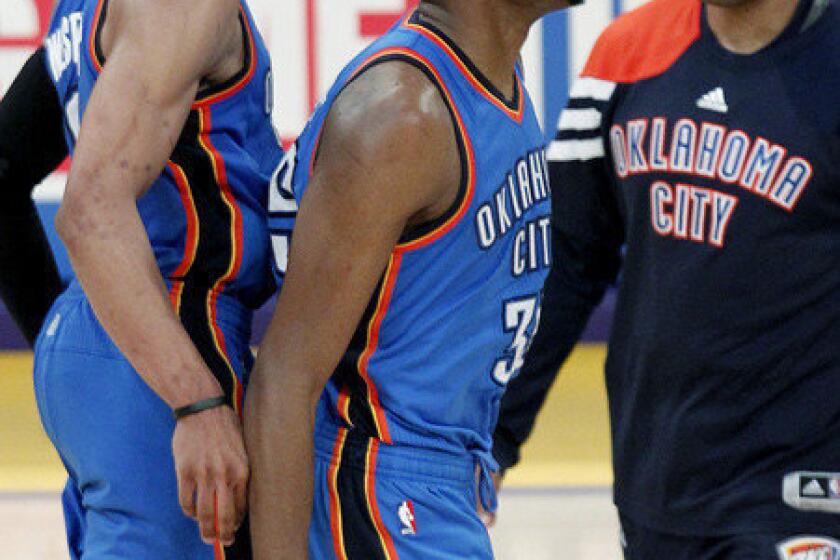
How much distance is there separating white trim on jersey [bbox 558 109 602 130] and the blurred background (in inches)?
87.2

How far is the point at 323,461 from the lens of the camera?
8.23 feet

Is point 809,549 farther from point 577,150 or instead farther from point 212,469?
point 212,469

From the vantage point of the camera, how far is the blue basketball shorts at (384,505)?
2.46m

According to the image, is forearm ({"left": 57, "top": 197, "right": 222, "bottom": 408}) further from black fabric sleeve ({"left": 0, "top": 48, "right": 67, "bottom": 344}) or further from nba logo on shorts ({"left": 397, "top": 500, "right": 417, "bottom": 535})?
black fabric sleeve ({"left": 0, "top": 48, "right": 67, "bottom": 344})

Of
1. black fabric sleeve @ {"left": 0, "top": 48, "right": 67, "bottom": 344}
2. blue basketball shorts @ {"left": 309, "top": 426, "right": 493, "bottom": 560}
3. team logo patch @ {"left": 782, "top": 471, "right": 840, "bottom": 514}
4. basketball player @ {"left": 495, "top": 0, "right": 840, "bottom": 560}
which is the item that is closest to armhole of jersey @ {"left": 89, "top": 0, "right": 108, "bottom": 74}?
black fabric sleeve @ {"left": 0, "top": 48, "right": 67, "bottom": 344}

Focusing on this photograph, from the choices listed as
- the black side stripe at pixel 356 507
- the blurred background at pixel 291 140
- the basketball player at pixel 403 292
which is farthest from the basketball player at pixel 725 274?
the blurred background at pixel 291 140

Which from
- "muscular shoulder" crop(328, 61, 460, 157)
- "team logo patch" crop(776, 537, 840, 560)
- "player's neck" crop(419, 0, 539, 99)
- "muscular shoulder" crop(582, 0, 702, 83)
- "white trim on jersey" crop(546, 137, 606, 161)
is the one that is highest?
"player's neck" crop(419, 0, 539, 99)

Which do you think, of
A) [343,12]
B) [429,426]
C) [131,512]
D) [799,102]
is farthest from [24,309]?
[343,12]

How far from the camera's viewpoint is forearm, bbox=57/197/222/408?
2.35 metres

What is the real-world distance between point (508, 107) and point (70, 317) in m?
0.70

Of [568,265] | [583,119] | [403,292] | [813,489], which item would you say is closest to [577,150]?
[583,119]

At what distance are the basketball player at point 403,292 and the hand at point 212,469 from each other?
2 centimetres

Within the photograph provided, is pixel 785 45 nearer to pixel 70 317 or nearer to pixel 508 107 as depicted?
pixel 508 107

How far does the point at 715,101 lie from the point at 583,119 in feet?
0.98
